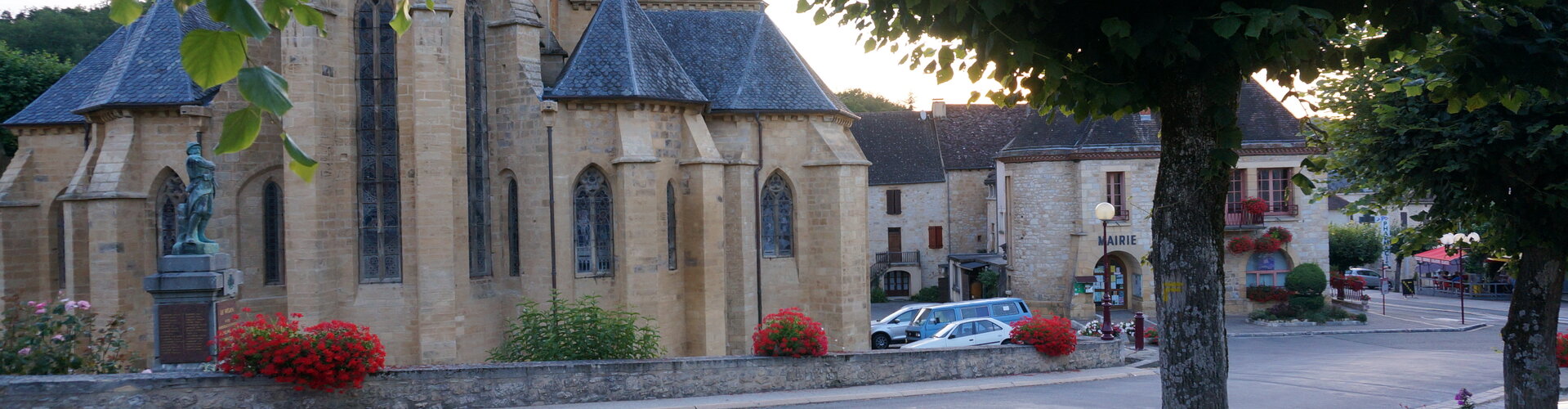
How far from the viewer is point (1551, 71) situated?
6641mm

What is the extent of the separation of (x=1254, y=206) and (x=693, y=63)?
19.4m

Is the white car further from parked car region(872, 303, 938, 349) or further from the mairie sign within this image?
the mairie sign

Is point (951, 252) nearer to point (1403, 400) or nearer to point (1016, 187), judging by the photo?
point (1016, 187)

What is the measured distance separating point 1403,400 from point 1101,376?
422cm

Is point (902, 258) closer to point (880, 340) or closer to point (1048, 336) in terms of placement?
point (880, 340)

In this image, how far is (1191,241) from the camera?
19.2 ft

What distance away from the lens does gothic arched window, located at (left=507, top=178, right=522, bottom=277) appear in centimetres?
1856

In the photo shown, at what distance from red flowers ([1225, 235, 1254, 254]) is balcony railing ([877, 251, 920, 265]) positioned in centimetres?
1554

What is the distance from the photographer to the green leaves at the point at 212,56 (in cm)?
239

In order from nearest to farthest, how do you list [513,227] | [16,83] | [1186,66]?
[1186,66] < [513,227] < [16,83]

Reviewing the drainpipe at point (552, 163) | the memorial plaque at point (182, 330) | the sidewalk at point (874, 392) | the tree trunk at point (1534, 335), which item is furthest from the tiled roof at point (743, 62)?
the tree trunk at point (1534, 335)

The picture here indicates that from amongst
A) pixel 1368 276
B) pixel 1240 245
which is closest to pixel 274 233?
pixel 1240 245

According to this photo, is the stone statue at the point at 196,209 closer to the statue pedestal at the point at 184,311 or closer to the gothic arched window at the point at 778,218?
the statue pedestal at the point at 184,311

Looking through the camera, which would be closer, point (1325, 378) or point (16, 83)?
point (1325, 378)
